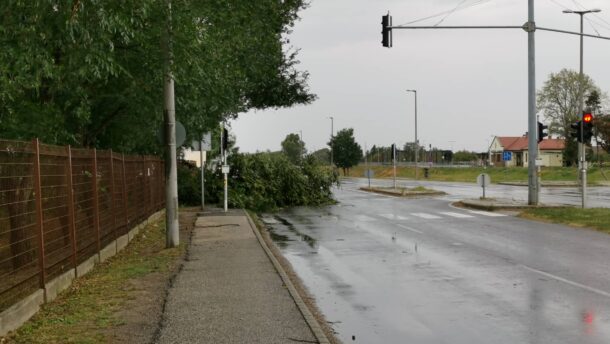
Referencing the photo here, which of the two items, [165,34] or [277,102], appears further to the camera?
[277,102]

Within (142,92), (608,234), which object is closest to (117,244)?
(142,92)

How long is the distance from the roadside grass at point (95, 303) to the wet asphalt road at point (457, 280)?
2.41 m

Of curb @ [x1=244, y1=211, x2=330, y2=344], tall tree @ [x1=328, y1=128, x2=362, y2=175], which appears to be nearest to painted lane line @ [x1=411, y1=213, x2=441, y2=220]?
curb @ [x1=244, y1=211, x2=330, y2=344]

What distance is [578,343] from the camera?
6258mm

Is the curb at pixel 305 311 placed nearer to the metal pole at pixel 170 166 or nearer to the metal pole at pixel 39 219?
the metal pole at pixel 39 219

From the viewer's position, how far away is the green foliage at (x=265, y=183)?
2802cm

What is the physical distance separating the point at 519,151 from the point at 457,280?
4459 inches

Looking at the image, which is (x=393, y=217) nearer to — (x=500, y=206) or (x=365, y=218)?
(x=365, y=218)

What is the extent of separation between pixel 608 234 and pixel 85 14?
42.8 ft

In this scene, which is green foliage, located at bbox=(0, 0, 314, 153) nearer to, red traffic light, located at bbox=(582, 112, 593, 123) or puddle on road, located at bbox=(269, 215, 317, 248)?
puddle on road, located at bbox=(269, 215, 317, 248)

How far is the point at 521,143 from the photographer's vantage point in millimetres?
121500

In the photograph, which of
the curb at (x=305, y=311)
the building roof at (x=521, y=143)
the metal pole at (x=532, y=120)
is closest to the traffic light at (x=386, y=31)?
the metal pole at (x=532, y=120)

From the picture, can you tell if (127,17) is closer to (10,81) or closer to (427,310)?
(10,81)

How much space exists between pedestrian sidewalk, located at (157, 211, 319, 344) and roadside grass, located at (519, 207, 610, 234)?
31.7ft
